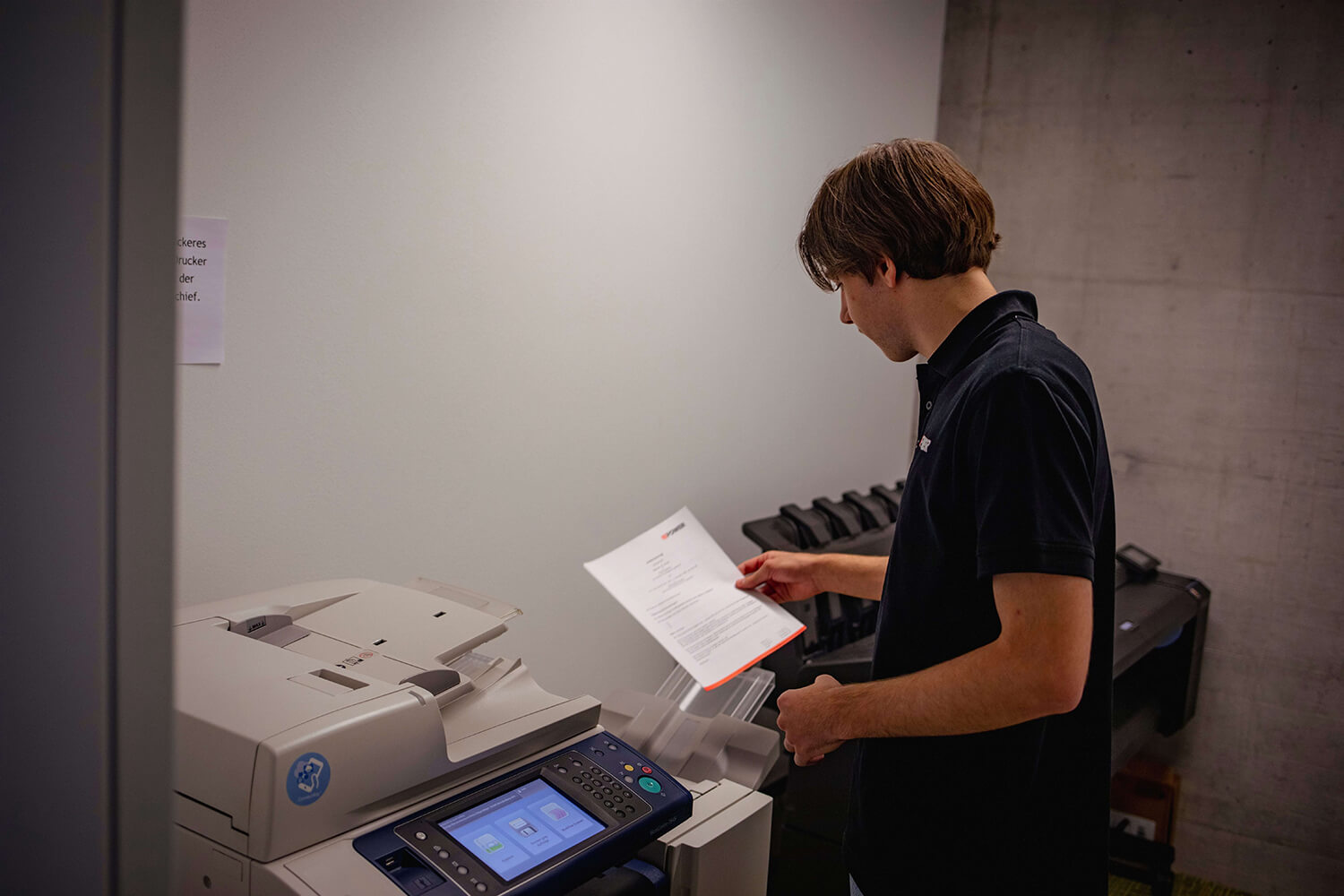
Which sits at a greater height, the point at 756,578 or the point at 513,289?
the point at 513,289

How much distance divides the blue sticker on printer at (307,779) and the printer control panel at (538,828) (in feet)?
0.25

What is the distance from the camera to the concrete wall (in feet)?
8.91

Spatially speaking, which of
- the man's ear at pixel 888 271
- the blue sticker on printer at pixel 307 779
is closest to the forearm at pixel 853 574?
the man's ear at pixel 888 271

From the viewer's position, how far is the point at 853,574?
61.8 inches

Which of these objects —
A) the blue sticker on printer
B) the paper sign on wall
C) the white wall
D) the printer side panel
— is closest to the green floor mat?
the white wall

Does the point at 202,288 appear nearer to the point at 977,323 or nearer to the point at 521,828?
the point at 521,828

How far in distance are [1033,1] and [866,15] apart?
0.64 meters

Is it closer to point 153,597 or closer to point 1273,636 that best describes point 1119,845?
point 1273,636

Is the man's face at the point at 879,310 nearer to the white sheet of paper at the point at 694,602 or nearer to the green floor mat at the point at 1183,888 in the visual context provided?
the white sheet of paper at the point at 694,602

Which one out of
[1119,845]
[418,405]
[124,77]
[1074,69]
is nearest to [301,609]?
[418,405]

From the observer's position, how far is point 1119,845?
2.91 meters

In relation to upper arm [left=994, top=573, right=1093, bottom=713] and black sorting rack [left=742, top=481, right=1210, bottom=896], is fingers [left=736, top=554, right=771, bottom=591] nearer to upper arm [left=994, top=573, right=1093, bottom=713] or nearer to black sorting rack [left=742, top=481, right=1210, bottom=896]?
black sorting rack [left=742, top=481, right=1210, bottom=896]

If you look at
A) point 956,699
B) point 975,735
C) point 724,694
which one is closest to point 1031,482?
point 956,699

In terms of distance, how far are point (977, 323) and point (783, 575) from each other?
618 mm
